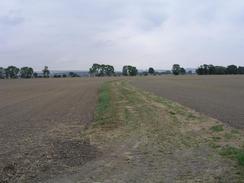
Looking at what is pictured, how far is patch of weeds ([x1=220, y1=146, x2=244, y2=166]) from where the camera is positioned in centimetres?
935

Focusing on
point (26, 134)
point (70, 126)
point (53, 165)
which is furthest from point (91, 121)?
point (53, 165)

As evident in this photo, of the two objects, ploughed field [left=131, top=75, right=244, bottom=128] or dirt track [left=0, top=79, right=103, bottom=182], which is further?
ploughed field [left=131, top=75, right=244, bottom=128]

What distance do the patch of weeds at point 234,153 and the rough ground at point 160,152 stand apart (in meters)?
0.12

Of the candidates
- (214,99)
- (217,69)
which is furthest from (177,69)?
(214,99)

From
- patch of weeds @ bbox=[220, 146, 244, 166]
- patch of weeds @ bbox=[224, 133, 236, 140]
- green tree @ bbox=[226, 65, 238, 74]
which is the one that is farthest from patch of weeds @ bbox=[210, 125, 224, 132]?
green tree @ bbox=[226, 65, 238, 74]

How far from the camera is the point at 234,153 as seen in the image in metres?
10.1

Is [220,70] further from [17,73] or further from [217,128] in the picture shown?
[217,128]

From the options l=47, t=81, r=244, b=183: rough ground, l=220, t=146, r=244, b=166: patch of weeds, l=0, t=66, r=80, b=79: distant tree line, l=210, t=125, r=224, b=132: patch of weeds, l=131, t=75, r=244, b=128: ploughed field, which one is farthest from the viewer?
l=0, t=66, r=80, b=79: distant tree line

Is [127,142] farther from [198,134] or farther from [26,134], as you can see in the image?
[26,134]

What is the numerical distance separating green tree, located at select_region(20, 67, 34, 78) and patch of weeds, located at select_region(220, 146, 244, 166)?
180784 millimetres

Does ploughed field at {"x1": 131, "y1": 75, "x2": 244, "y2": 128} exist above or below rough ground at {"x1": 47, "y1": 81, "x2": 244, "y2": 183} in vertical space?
below

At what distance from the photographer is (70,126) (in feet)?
54.6

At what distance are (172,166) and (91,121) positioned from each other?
31.4 ft

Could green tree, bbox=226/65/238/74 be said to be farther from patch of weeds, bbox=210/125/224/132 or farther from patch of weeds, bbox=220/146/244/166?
patch of weeds, bbox=220/146/244/166
